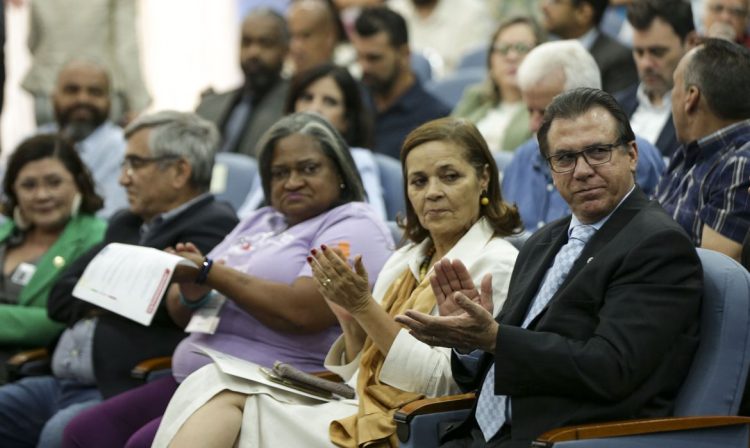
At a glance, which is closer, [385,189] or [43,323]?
[43,323]

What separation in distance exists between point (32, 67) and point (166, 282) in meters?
3.84

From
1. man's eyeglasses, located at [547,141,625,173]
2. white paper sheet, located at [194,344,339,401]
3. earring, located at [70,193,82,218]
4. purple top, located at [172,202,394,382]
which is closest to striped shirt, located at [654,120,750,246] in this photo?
man's eyeglasses, located at [547,141,625,173]

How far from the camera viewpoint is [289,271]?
3.91 meters

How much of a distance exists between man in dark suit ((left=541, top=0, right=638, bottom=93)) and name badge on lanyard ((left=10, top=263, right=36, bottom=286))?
2537mm

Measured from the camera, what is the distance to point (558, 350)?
9.10ft

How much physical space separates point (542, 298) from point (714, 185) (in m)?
0.77

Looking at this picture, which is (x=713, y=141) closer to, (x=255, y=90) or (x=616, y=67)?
(x=616, y=67)

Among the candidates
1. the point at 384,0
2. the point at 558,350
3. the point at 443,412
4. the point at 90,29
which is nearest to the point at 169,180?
the point at 443,412

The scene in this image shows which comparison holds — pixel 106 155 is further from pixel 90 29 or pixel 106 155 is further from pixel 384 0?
pixel 384 0

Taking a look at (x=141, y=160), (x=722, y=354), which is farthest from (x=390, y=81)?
(x=722, y=354)

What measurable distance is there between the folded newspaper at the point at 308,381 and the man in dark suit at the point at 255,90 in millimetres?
2861

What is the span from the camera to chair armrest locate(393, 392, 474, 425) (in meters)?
3.09

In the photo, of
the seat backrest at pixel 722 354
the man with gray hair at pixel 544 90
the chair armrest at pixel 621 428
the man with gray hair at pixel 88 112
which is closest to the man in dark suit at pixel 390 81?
the man with gray hair at pixel 88 112

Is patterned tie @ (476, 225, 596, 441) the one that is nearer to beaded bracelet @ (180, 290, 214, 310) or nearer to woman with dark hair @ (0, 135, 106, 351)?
beaded bracelet @ (180, 290, 214, 310)
